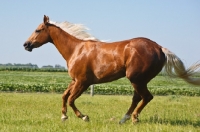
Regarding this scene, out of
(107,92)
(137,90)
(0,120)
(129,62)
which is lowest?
(107,92)

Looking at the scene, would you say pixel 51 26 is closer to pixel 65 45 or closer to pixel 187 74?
pixel 65 45

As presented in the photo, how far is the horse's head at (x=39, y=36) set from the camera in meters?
9.52

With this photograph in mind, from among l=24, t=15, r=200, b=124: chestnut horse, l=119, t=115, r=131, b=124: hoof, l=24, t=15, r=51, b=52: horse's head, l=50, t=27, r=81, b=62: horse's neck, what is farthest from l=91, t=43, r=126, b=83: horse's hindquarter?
l=24, t=15, r=51, b=52: horse's head

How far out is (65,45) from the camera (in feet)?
30.8

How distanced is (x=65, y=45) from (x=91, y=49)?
850 mm

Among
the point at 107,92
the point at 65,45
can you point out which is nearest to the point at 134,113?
the point at 65,45

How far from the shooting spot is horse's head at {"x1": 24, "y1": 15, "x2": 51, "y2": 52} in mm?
9516

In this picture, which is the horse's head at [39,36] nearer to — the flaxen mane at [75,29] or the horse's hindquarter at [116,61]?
the flaxen mane at [75,29]

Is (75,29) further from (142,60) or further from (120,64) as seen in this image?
(142,60)

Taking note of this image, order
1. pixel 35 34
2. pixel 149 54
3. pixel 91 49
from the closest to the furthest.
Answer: pixel 149 54 → pixel 91 49 → pixel 35 34

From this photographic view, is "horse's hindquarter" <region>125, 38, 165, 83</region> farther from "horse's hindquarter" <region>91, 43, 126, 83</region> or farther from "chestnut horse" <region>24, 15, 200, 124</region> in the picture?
"horse's hindquarter" <region>91, 43, 126, 83</region>

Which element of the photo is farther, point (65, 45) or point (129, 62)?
point (65, 45)

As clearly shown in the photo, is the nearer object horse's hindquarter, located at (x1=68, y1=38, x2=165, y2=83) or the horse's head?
horse's hindquarter, located at (x1=68, y1=38, x2=165, y2=83)

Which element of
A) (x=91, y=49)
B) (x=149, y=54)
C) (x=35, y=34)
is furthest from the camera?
(x=35, y=34)
